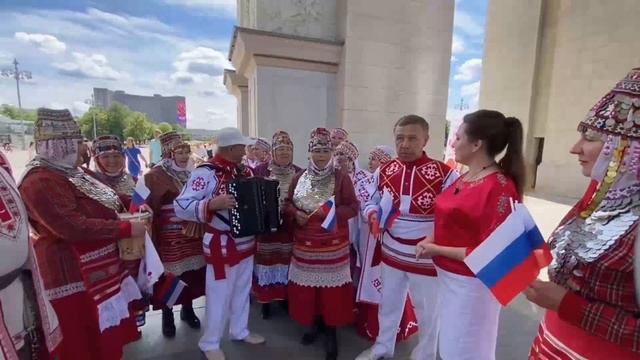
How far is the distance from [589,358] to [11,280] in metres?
2.09

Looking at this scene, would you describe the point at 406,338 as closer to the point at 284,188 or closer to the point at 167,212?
the point at 284,188

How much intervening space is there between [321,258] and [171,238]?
1.40 metres

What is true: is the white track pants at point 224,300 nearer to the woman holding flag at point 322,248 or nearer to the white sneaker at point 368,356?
the woman holding flag at point 322,248

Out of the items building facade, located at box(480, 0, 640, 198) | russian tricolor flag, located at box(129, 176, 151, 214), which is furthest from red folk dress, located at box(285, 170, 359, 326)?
building facade, located at box(480, 0, 640, 198)

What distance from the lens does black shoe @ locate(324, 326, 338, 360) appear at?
2.78 m

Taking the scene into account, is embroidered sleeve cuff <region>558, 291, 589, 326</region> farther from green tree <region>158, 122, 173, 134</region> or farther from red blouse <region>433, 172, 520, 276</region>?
green tree <region>158, 122, 173, 134</region>

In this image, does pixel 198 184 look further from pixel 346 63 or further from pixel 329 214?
pixel 346 63

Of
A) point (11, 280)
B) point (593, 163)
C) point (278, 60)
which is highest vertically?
point (278, 60)

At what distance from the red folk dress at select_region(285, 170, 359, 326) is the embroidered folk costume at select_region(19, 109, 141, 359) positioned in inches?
49.6

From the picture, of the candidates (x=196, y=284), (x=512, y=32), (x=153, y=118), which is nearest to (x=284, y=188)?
(x=196, y=284)

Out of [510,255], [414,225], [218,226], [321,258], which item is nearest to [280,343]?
[321,258]

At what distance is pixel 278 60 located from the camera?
4.68 metres

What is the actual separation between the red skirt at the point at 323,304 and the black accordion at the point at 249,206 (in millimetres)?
702

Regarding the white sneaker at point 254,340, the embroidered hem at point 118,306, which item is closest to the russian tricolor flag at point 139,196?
the embroidered hem at point 118,306
